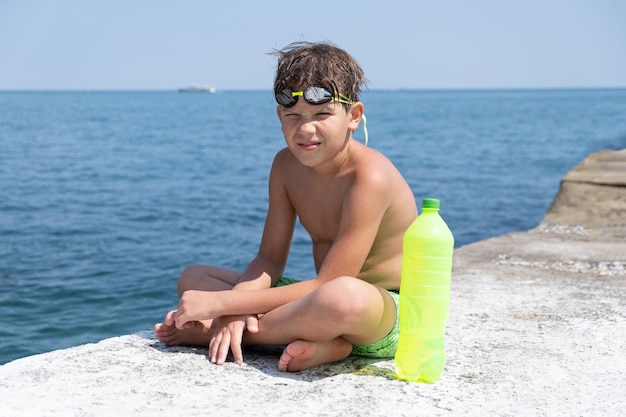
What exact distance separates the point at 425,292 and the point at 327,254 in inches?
18.6

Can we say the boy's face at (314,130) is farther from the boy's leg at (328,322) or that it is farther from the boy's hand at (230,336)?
the boy's hand at (230,336)

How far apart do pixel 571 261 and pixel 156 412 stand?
12.4 feet

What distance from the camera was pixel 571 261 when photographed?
17.9 ft

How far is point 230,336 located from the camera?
3201mm

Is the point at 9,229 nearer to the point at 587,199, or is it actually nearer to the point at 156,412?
the point at 587,199

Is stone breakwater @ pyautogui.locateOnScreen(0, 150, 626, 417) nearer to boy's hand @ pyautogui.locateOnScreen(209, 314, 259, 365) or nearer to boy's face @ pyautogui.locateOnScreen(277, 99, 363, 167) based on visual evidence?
boy's hand @ pyautogui.locateOnScreen(209, 314, 259, 365)

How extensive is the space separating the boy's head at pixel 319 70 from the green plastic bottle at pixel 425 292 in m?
0.65

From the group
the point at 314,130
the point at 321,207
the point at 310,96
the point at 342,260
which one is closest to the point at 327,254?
the point at 342,260

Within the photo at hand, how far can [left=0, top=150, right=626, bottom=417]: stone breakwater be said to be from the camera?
2693 millimetres

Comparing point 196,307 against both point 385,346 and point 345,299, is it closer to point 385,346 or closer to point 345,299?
point 345,299

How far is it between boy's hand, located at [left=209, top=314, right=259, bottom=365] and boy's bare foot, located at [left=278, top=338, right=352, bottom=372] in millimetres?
190

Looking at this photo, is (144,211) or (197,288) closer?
(197,288)

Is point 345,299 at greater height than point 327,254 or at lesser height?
lesser

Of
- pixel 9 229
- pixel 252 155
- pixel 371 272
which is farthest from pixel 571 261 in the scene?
pixel 252 155
